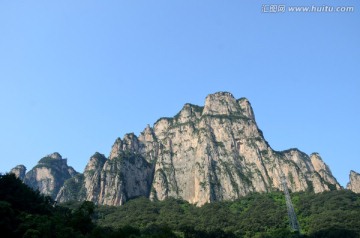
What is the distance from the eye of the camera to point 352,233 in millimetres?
111938

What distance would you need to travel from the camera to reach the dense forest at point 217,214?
76.9 meters

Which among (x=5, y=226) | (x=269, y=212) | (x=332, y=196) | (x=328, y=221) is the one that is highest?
(x=332, y=196)

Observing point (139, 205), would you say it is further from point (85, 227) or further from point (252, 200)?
point (85, 227)

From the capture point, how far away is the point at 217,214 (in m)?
159

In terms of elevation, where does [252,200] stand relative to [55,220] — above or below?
above

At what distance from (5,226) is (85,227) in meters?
14.7

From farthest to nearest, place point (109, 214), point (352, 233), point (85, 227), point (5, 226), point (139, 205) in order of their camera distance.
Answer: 1. point (139, 205)
2. point (109, 214)
3. point (352, 233)
4. point (85, 227)
5. point (5, 226)

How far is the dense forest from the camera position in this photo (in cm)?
7688

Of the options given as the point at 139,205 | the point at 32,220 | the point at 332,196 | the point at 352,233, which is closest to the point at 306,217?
the point at 332,196

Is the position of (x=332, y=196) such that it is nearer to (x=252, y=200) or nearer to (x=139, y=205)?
(x=252, y=200)

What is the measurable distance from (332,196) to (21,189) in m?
142

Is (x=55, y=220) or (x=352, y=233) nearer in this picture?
(x=55, y=220)

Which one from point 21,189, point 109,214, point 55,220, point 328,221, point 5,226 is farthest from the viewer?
point 109,214

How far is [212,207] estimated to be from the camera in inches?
6762
